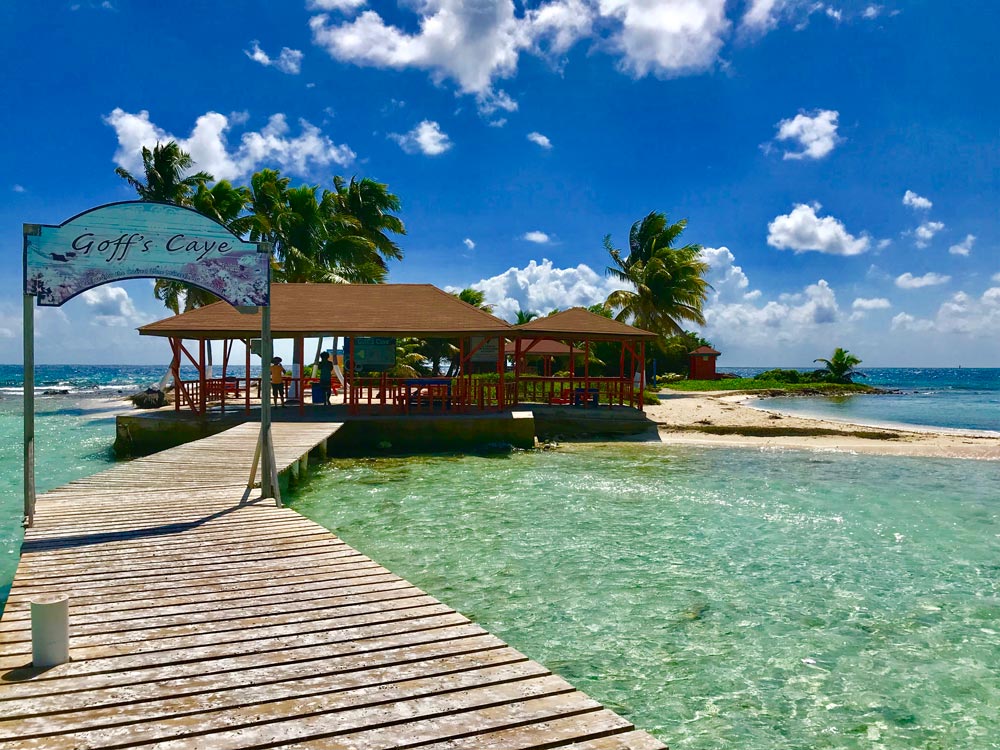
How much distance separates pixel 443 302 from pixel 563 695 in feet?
57.5

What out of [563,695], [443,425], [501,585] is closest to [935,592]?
[501,585]

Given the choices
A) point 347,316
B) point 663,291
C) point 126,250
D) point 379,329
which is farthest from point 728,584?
point 663,291

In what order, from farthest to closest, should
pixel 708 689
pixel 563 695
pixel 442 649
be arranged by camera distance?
pixel 708 689
pixel 442 649
pixel 563 695

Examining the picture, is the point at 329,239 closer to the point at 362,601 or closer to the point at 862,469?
the point at 862,469

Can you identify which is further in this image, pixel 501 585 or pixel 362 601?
pixel 501 585

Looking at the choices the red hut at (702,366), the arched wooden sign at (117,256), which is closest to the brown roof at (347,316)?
the arched wooden sign at (117,256)

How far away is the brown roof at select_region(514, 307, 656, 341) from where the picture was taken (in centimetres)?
1989

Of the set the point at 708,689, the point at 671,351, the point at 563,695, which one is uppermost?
the point at 671,351

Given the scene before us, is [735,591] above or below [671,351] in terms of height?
below

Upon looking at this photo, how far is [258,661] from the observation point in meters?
3.88

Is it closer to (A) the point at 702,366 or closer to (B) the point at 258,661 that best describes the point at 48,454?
(B) the point at 258,661

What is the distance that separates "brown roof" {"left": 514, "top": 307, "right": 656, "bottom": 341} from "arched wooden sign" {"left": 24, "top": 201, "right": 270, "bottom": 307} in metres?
12.1

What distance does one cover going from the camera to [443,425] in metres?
17.7

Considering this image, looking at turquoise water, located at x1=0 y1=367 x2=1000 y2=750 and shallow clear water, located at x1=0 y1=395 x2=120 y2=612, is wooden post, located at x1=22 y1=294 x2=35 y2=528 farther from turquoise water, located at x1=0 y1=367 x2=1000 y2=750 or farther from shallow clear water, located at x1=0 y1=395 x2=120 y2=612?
turquoise water, located at x1=0 y1=367 x2=1000 y2=750
